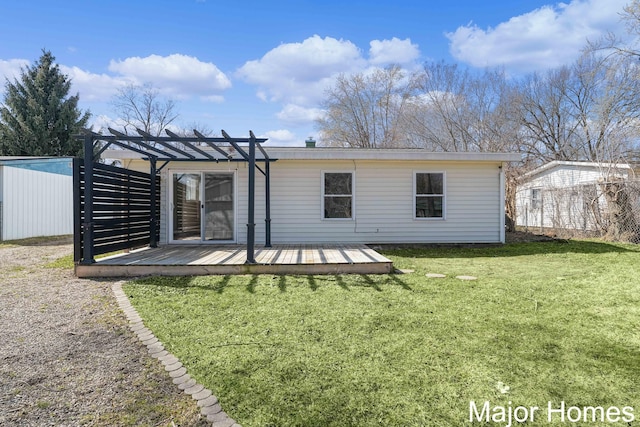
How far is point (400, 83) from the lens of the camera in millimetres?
24031

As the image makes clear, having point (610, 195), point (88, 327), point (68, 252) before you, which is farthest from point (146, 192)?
point (610, 195)

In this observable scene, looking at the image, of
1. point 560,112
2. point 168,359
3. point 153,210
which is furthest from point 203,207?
point 560,112

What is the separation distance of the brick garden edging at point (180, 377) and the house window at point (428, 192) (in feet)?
22.4

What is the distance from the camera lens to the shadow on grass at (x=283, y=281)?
5.04 metres

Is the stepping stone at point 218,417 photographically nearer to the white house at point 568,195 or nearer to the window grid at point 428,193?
the window grid at point 428,193

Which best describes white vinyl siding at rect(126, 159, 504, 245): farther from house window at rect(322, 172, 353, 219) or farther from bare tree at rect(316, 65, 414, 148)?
bare tree at rect(316, 65, 414, 148)

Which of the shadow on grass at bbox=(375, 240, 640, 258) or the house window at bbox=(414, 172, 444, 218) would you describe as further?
the house window at bbox=(414, 172, 444, 218)

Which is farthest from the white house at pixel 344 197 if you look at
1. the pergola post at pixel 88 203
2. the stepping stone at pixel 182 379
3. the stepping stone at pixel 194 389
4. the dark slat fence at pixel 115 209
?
the stepping stone at pixel 194 389

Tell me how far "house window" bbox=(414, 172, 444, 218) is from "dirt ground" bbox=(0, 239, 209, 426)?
6824 mm

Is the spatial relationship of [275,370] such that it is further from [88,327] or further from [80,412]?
[88,327]

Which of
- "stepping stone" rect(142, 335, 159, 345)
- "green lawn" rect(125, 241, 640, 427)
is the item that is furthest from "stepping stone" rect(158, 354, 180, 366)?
"stepping stone" rect(142, 335, 159, 345)

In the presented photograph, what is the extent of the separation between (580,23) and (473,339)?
16.6 meters

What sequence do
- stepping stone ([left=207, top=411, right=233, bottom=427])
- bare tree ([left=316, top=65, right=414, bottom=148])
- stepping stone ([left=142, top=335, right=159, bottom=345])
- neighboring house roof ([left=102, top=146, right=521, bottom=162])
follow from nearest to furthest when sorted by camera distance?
stepping stone ([left=207, top=411, right=233, bottom=427]) < stepping stone ([left=142, top=335, right=159, bottom=345]) < neighboring house roof ([left=102, top=146, right=521, bottom=162]) < bare tree ([left=316, top=65, right=414, bottom=148])

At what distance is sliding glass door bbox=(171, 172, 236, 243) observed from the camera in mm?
8523
